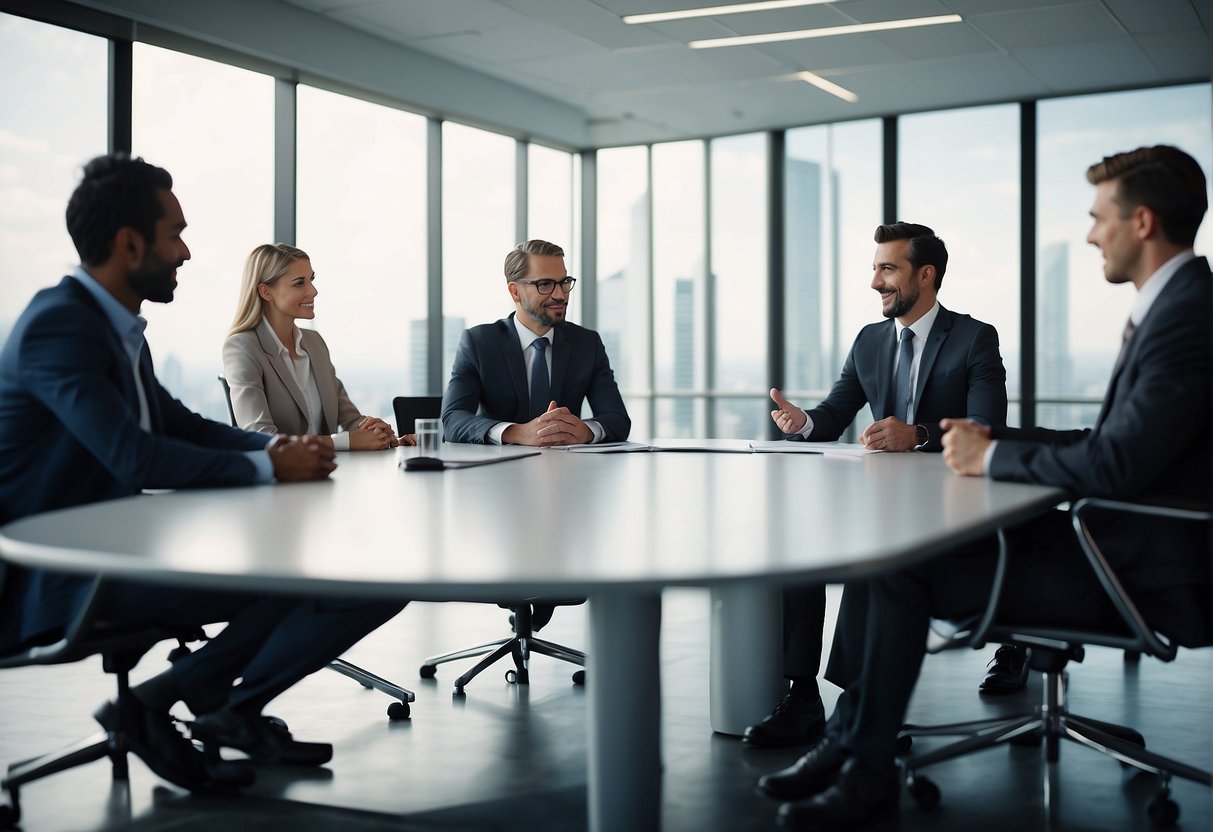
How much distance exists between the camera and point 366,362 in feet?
24.7

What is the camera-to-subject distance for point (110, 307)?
2.57 metres

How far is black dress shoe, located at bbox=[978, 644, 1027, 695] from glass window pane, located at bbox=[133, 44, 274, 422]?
3.95 meters

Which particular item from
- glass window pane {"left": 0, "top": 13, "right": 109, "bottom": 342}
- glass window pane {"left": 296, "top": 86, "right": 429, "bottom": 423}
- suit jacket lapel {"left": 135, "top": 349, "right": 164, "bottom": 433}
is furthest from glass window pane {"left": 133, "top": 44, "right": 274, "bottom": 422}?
suit jacket lapel {"left": 135, "top": 349, "right": 164, "bottom": 433}

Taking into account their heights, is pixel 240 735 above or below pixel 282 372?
below

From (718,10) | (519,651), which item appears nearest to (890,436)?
(519,651)

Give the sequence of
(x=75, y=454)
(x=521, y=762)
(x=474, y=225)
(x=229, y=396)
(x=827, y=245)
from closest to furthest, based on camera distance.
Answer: (x=75, y=454) < (x=521, y=762) < (x=229, y=396) < (x=474, y=225) < (x=827, y=245)

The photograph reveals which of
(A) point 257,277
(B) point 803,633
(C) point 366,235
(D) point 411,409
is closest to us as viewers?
(B) point 803,633

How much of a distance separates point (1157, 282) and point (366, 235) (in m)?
5.80

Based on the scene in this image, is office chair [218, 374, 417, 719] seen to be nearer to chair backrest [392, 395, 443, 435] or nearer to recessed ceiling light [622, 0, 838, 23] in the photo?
chair backrest [392, 395, 443, 435]

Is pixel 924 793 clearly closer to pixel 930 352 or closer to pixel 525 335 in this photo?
pixel 930 352

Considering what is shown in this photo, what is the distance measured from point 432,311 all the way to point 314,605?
5570 mm

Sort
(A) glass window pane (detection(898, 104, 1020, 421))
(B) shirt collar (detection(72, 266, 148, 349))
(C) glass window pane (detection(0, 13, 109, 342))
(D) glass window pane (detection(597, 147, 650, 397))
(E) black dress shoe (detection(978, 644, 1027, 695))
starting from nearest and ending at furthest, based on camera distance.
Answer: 1. (B) shirt collar (detection(72, 266, 148, 349))
2. (E) black dress shoe (detection(978, 644, 1027, 695))
3. (C) glass window pane (detection(0, 13, 109, 342))
4. (A) glass window pane (detection(898, 104, 1020, 421))
5. (D) glass window pane (detection(597, 147, 650, 397))

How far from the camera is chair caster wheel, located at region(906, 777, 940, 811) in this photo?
2.67 metres

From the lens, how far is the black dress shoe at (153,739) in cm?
272
